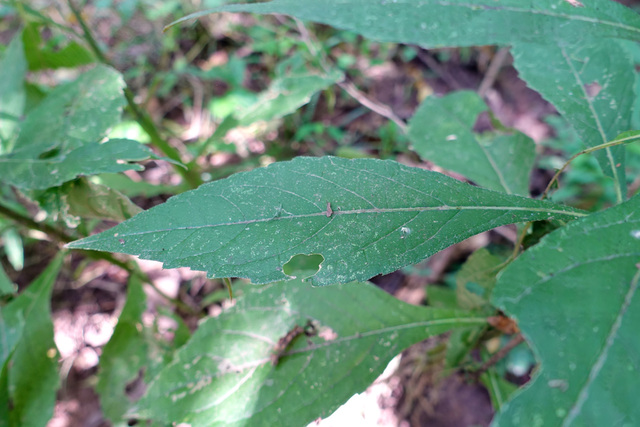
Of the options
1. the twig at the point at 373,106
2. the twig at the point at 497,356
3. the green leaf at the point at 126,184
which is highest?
the twig at the point at 373,106

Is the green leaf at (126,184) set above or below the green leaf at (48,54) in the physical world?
below

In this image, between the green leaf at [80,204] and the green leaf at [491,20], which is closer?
the green leaf at [491,20]

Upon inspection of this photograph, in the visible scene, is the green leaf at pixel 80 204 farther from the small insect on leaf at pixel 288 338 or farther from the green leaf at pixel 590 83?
the green leaf at pixel 590 83

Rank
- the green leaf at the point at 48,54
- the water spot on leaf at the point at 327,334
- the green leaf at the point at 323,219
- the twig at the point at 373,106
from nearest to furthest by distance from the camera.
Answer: the green leaf at the point at 323,219 → the water spot on leaf at the point at 327,334 → the green leaf at the point at 48,54 → the twig at the point at 373,106

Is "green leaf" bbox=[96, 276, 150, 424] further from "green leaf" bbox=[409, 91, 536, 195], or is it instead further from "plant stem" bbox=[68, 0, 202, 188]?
"green leaf" bbox=[409, 91, 536, 195]

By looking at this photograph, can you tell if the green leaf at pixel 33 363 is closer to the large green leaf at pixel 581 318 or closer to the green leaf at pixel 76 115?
the green leaf at pixel 76 115

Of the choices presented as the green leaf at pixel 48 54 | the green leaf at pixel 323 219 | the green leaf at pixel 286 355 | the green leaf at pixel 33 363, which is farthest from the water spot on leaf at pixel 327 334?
the green leaf at pixel 48 54

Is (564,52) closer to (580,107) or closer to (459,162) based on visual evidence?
(580,107)

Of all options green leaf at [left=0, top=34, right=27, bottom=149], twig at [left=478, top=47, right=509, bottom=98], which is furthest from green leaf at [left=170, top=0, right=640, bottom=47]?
twig at [left=478, top=47, right=509, bottom=98]

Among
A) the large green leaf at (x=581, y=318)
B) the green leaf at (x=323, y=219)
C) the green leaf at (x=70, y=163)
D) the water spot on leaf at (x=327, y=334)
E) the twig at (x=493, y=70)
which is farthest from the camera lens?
the twig at (x=493, y=70)
